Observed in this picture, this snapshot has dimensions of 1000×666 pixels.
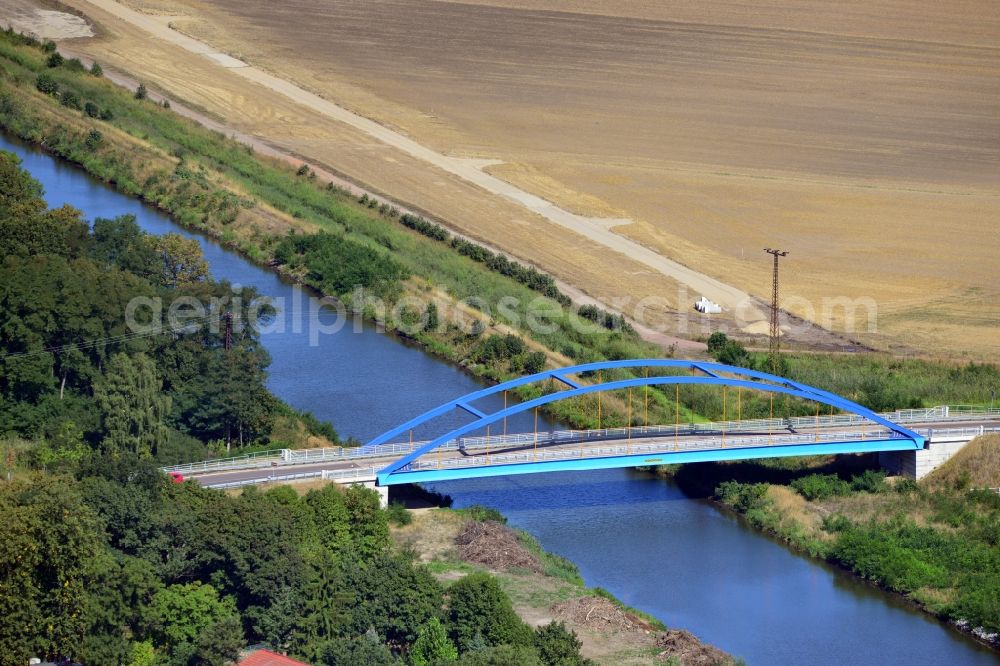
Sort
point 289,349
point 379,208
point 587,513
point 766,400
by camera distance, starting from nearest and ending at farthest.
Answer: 1. point 587,513
2. point 766,400
3. point 289,349
4. point 379,208

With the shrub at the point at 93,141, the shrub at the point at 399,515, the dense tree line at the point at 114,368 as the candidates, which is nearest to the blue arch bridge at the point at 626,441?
the shrub at the point at 399,515

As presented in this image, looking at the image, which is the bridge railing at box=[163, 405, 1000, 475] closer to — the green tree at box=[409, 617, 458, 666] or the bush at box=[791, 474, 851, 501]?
the bush at box=[791, 474, 851, 501]

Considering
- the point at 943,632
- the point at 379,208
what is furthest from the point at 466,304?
the point at 943,632

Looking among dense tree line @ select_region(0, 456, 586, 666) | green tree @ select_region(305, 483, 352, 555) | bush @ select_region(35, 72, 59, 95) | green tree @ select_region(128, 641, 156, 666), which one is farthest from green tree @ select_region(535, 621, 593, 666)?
bush @ select_region(35, 72, 59, 95)

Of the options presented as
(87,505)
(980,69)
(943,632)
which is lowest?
(943,632)

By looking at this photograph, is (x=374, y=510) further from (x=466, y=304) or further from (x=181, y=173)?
(x=181, y=173)
